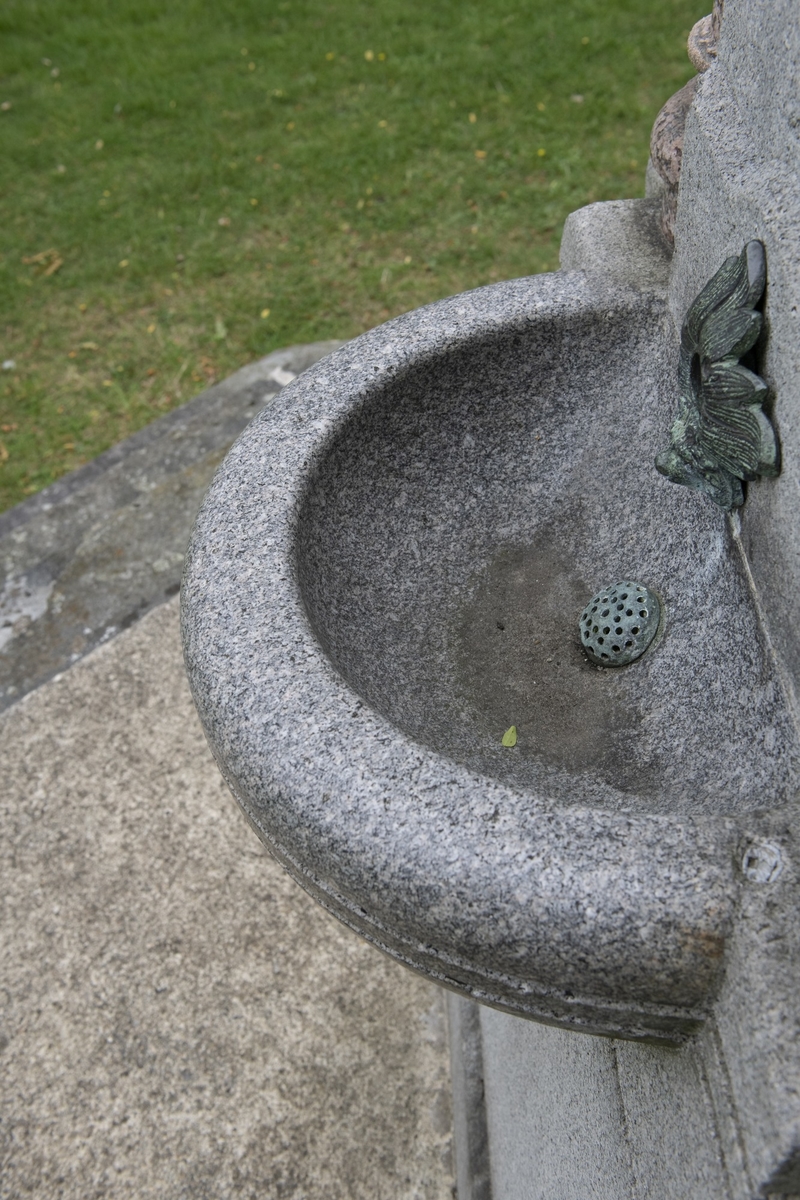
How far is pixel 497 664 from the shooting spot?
6.68ft

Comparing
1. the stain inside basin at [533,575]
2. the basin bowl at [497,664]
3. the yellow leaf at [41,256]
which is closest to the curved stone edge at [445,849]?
the basin bowl at [497,664]

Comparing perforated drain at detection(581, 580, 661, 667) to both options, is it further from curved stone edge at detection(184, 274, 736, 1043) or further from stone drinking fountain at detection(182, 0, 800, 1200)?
curved stone edge at detection(184, 274, 736, 1043)

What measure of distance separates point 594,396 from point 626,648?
605 mm

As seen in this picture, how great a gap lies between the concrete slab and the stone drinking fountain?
221 mm

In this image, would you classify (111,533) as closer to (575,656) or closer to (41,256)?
(575,656)

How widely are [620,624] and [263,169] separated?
4974 millimetres

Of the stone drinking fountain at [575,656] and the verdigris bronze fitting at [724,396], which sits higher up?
the verdigris bronze fitting at [724,396]

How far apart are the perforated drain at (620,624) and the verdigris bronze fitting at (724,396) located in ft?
0.83

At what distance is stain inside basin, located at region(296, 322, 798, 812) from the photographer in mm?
1757

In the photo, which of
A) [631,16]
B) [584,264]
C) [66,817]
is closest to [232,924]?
[66,817]

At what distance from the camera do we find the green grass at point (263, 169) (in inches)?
197

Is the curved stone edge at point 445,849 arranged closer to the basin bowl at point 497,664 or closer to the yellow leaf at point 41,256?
the basin bowl at point 497,664

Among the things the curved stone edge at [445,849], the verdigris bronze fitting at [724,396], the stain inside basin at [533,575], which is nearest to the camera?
the curved stone edge at [445,849]

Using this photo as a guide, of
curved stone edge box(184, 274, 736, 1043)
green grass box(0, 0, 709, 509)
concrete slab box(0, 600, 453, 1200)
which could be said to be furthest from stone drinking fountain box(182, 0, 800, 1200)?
green grass box(0, 0, 709, 509)
